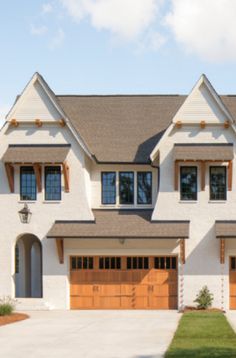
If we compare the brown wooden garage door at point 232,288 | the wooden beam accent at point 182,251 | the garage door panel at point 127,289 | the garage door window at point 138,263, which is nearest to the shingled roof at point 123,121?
the wooden beam accent at point 182,251

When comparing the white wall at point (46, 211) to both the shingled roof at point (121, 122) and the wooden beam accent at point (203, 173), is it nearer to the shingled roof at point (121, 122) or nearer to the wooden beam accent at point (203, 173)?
the shingled roof at point (121, 122)

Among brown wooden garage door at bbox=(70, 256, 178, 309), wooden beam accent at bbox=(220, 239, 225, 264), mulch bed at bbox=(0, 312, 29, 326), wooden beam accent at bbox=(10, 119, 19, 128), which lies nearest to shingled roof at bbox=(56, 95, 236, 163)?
wooden beam accent at bbox=(10, 119, 19, 128)

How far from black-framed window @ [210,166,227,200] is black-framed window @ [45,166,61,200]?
7190 millimetres

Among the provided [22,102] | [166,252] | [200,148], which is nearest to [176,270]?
[166,252]

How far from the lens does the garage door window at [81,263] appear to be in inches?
1329

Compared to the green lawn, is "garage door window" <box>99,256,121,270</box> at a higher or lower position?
higher

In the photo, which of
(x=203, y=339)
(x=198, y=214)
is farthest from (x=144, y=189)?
(x=203, y=339)

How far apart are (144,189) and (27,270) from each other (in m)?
8.69

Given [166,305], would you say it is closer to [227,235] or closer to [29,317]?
[227,235]

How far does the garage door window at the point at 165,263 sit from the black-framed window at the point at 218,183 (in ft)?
11.4

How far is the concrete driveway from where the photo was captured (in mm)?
18875

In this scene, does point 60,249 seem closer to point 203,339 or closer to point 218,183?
point 218,183

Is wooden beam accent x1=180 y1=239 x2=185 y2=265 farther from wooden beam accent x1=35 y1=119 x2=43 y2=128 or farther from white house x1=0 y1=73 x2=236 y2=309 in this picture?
wooden beam accent x1=35 y1=119 x2=43 y2=128

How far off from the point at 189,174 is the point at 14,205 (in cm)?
843
